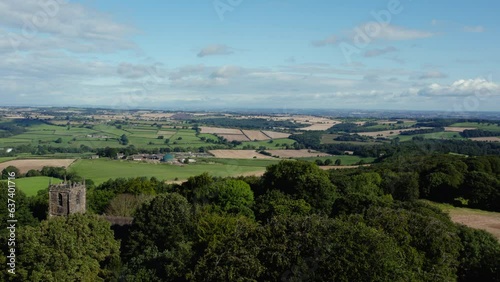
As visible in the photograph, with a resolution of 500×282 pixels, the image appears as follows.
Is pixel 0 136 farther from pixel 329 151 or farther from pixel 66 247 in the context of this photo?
pixel 66 247

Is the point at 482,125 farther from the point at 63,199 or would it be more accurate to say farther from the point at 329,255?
the point at 329,255

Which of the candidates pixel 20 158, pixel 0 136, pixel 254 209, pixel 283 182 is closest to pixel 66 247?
pixel 254 209

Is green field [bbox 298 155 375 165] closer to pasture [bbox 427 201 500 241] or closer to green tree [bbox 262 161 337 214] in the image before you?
pasture [bbox 427 201 500 241]

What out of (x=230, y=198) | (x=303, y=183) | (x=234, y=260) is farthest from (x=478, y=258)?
(x=230, y=198)

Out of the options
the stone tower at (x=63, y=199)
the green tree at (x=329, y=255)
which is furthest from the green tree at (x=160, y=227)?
the green tree at (x=329, y=255)

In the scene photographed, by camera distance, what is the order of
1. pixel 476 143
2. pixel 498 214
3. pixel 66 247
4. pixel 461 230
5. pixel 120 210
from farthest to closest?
pixel 476 143 → pixel 498 214 → pixel 120 210 → pixel 461 230 → pixel 66 247

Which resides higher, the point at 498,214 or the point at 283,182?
the point at 283,182
